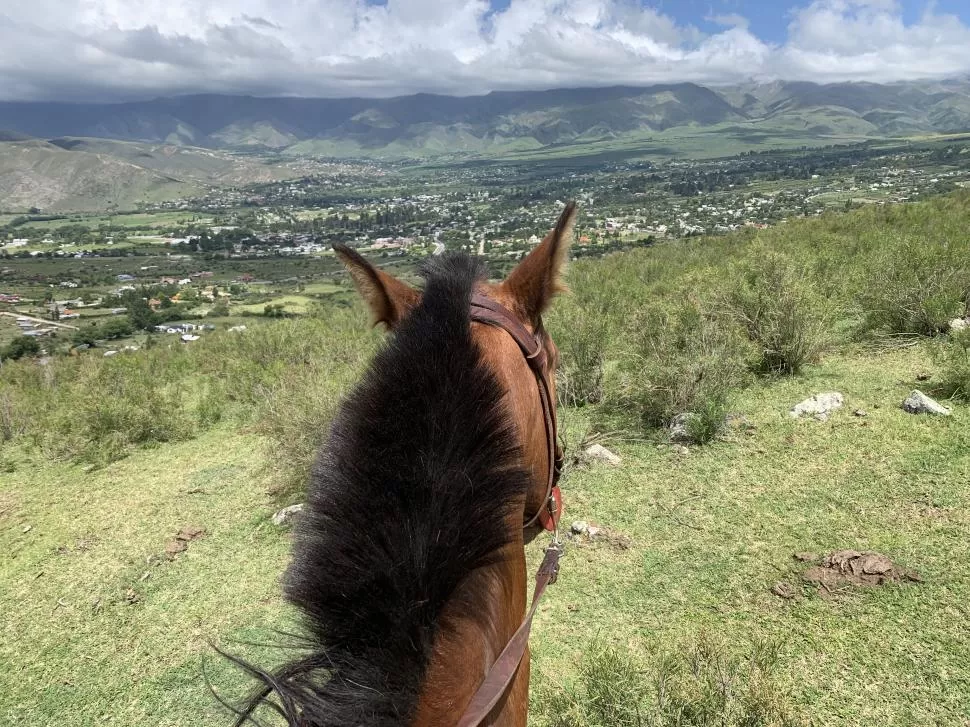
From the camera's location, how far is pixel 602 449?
6.20 metres

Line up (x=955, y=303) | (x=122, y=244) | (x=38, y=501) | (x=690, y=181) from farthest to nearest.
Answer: (x=690, y=181) < (x=122, y=244) < (x=955, y=303) < (x=38, y=501)

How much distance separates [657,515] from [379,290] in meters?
4.14

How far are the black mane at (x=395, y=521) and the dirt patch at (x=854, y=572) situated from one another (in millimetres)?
3591

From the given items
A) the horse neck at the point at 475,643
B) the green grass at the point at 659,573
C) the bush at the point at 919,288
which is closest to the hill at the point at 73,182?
the green grass at the point at 659,573

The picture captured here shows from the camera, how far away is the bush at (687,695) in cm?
248

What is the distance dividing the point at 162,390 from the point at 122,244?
271ft

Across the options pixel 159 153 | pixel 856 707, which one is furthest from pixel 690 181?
pixel 159 153

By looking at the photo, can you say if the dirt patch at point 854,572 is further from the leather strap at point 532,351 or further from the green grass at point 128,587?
the green grass at point 128,587

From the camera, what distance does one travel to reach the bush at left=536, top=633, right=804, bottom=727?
2480mm

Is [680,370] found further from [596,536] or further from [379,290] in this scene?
[379,290]

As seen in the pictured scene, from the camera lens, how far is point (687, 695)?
2566 millimetres

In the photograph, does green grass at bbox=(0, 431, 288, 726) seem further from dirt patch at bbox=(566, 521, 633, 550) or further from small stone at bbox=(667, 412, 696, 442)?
small stone at bbox=(667, 412, 696, 442)

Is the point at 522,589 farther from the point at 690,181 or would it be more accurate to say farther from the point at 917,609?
the point at 690,181

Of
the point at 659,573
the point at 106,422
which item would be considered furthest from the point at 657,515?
the point at 106,422
